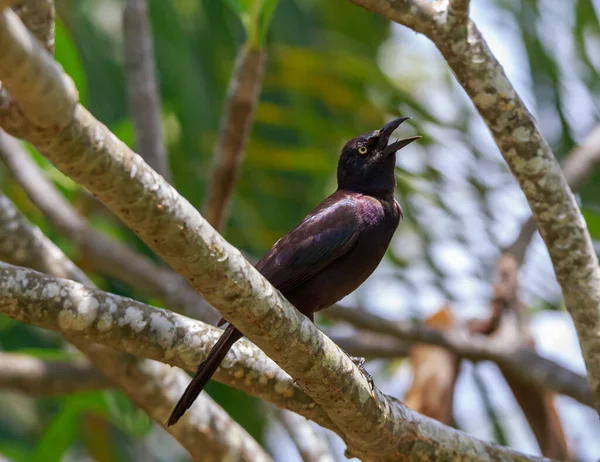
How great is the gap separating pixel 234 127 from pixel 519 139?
162cm

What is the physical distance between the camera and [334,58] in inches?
238

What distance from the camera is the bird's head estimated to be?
4559 millimetres

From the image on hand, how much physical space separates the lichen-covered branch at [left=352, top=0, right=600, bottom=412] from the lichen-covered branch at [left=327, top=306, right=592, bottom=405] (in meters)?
1.62

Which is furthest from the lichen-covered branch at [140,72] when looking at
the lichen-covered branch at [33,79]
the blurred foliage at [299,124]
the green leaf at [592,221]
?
the lichen-covered branch at [33,79]

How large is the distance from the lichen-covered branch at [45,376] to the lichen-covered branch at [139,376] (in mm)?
903

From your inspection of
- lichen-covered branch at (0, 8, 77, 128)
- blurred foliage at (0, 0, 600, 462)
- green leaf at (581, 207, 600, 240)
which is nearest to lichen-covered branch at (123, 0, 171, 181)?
blurred foliage at (0, 0, 600, 462)

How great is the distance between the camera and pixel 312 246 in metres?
3.80

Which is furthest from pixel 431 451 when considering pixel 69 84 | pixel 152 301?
pixel 152 301

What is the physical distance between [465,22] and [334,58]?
8.68 ft

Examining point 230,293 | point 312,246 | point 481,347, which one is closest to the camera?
point 230,293

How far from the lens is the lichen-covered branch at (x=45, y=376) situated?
483cm

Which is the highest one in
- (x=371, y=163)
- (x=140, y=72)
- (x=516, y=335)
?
(x=140, y=72)

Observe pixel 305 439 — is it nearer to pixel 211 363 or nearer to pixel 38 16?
pixel 211 363

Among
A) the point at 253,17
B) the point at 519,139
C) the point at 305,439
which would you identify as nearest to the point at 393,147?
the point at 253,17
